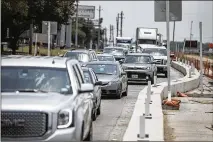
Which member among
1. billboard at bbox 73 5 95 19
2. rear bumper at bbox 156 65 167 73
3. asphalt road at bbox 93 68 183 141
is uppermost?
billboard at bbox 73 5 95 19

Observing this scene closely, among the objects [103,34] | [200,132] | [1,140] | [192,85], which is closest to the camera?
[1,140]

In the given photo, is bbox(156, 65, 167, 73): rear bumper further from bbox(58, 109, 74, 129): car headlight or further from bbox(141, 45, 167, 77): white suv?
bbox(58, 109, 74, 129): car headlight

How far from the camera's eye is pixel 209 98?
69.9 ft

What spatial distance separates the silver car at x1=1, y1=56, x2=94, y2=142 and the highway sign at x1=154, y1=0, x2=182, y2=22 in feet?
25.2

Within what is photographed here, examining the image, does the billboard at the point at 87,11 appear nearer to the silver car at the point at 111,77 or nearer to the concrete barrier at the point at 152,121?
the silver car at the point at 111,77

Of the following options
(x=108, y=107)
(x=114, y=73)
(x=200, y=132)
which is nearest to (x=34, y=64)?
(x=200, y=132)

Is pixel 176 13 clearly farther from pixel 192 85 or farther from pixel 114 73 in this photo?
pixel 192 85

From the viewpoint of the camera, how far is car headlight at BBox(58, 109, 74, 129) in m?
7.95

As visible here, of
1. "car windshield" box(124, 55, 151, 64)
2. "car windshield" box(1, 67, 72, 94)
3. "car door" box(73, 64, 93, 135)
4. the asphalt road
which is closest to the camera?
"car door" box(73, 64, 93, 135)

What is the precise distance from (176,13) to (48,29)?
11.9m

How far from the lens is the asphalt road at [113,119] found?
1181cm

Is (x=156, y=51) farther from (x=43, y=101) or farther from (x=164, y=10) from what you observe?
(x=43, y=101)

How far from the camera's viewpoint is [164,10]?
17.3 metres

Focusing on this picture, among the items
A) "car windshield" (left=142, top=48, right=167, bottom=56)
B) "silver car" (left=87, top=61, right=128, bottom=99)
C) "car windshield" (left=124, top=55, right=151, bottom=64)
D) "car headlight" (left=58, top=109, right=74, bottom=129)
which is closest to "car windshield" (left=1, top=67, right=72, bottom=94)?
"car headlight" (left=58, top=109, right=74, bottom=129)
